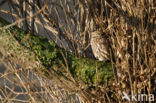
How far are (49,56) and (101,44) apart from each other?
385 millimetres

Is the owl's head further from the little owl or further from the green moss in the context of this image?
the green moss

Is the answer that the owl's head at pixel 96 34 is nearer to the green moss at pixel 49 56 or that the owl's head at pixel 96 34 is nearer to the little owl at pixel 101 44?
the little owl at pixel 101 44

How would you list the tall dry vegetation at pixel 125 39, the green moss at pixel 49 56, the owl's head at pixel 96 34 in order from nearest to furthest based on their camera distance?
the green moss at pixel 49 56
the tall dry vegetation at pixel 125 39
the owl's head at pixel 96 34

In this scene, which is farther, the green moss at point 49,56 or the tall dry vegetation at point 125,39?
the tall dry vegetation at point 125,39

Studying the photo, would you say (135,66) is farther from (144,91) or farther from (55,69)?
(55,69)

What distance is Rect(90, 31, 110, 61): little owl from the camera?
159 centimetres

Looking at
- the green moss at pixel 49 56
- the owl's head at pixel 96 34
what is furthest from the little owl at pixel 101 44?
the green moss at pixel 49 56

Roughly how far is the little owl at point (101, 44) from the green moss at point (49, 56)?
0.15m

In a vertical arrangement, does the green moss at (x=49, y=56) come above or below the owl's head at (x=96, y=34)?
below

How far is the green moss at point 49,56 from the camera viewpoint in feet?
4.28

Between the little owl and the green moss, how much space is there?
15 cm

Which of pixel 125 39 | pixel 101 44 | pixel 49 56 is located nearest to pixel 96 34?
pixel 101 44

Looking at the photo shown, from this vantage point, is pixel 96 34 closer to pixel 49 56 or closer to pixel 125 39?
pixel 125 39

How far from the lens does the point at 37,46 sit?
133cm
